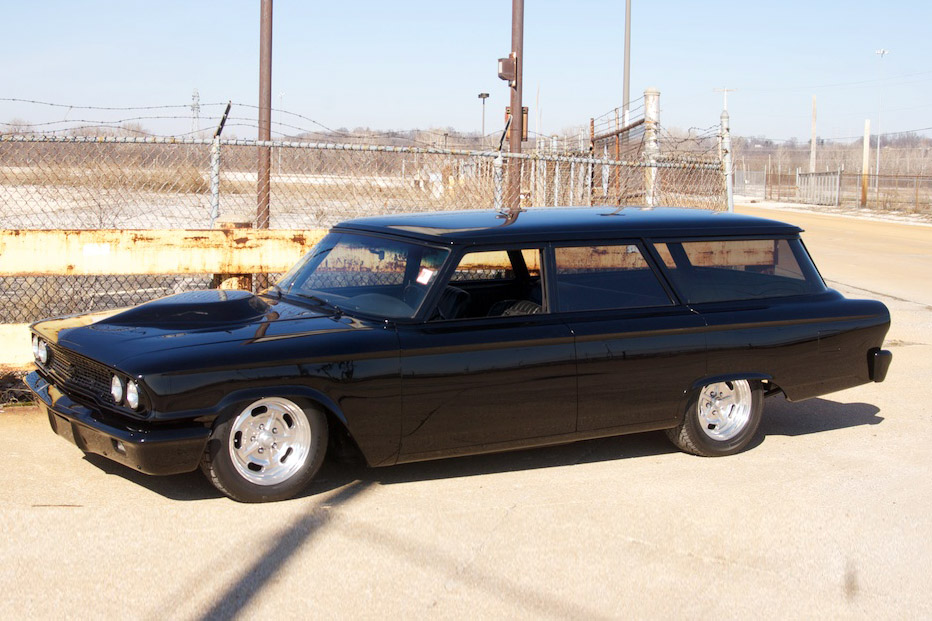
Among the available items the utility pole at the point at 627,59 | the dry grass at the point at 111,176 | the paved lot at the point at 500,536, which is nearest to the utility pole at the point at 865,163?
the utility pole at the point at 627,59

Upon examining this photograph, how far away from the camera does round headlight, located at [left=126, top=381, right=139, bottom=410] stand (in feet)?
15.0

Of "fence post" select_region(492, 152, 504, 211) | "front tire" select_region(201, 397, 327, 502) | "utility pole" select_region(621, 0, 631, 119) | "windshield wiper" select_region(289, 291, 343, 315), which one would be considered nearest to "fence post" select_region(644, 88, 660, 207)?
"fence post" select_region(492, 152, 504, 211)

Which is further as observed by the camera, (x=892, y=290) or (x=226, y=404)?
(x=892, y=290)

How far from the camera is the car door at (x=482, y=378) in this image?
504cm

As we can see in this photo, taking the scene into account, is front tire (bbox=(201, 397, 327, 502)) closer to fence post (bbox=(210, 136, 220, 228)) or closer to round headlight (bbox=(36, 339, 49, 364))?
round headlight (bbox=(36, 339, 49, 364))

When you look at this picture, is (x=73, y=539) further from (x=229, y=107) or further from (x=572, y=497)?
(x=229, y=107)

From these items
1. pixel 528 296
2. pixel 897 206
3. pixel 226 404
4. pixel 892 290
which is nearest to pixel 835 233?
pixel 892 290

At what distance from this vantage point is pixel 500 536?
4559 millimetres

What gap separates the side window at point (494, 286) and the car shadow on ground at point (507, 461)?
86 cm

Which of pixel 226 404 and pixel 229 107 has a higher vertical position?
pixel 229 107

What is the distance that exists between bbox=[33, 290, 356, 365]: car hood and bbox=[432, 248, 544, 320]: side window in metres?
0.59

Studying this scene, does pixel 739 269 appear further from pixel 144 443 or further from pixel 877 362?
pixel 144 443

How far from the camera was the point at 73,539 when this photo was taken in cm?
440

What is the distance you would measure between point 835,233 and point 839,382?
2249 centimetres
